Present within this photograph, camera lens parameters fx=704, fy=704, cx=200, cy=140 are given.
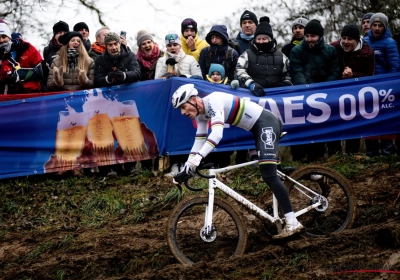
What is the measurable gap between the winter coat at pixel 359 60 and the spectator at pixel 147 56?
3.15m

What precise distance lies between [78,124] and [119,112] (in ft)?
2.33

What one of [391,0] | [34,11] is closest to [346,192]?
[391,0]

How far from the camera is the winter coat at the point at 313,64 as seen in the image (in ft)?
38.7

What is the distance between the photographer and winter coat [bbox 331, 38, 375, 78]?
11.8m

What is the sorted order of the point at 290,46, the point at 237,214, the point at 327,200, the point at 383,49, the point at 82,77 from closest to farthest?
the point at 237,214
the point at 327,200
the point at 82,77
the point at 383,49
the point at 290,46

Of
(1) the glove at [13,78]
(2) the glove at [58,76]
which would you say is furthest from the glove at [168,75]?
(1) the glove at [13,78]

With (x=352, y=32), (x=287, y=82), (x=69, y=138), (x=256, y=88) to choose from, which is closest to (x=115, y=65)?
(x=69, y=138)

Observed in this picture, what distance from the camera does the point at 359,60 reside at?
39.1 feet

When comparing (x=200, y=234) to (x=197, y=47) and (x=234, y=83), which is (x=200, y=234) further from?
(x=197, y=47)

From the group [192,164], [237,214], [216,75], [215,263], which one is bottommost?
[215,263]

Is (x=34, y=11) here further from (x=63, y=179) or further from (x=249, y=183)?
(x=249, y=183)

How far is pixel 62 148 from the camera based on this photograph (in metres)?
11.7

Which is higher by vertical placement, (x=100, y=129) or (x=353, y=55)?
(x=353, y=55)

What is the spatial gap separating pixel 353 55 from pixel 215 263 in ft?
16.9
